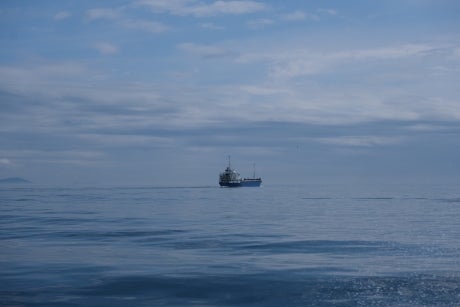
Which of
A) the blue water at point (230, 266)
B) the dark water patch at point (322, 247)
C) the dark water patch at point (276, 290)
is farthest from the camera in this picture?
the dark water patch at point (322, 247)

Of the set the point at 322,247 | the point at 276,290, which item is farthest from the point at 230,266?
the point at 322,247

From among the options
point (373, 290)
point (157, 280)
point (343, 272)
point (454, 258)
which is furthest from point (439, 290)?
point (157, 280)

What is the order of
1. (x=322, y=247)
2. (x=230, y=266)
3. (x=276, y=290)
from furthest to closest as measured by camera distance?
(x=322, y=247) → (x=230, y=266) → (x=276, y=290)

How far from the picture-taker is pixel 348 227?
44188mm

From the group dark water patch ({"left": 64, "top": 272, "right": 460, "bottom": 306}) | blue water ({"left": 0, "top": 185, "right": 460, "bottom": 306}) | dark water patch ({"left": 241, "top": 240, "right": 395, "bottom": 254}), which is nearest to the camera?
dark water patch ({"left": 64, "top": 272, "right": 460, "bottom": 306})

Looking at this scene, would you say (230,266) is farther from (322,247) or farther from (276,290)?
(322,247)

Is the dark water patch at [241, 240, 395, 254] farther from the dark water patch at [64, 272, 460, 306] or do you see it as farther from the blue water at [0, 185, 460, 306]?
the dark water patch at [64, 272, 460, 306]

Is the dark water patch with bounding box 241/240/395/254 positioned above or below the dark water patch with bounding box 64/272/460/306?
below

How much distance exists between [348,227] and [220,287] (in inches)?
1021

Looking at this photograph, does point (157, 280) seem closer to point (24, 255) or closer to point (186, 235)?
point (24, 255)

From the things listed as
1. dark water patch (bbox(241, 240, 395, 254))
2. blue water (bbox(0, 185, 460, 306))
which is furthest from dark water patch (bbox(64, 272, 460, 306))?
dark water patch (bbox(241, 240, 395, 254))

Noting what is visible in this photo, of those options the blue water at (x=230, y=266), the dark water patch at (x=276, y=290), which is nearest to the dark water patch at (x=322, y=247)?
the blue water at (x=230, y=266)

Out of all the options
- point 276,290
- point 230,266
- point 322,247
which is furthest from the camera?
point 322,247

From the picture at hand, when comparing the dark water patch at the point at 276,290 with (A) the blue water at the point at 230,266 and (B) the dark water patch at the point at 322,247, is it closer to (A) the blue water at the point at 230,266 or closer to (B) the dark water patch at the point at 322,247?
(A) the blue water at the point at 230,266
